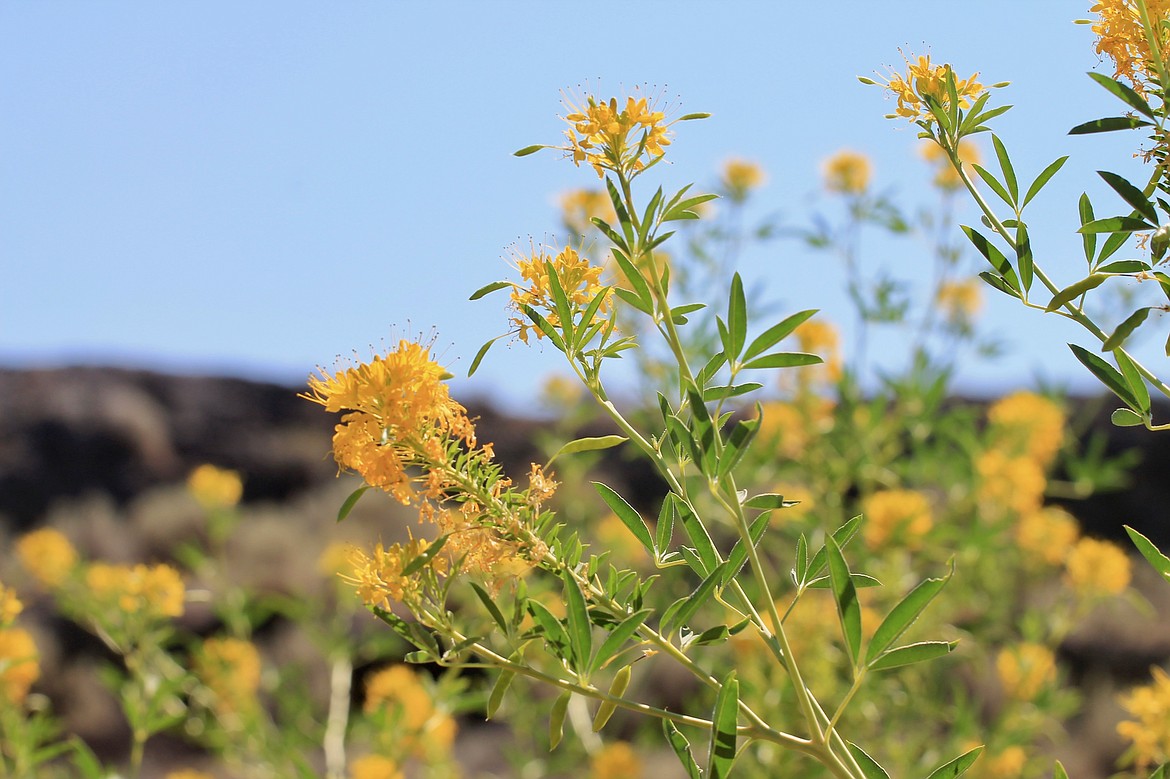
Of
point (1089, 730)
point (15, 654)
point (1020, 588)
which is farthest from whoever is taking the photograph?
point (1089, 730)

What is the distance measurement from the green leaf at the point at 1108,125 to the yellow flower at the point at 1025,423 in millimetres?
2578

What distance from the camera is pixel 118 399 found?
14.2 metres

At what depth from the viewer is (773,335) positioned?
0.90 meters

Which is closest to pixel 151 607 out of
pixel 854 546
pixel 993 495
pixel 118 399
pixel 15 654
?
pixel 15 654

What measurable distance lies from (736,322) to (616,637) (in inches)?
11.5

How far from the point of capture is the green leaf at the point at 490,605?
86 cm

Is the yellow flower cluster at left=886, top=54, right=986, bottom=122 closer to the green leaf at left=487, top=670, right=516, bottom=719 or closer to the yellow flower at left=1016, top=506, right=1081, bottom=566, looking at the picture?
the green leaf at left=487, top=670, right=516, bottom=719

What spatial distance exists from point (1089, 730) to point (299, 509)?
9.06 meters

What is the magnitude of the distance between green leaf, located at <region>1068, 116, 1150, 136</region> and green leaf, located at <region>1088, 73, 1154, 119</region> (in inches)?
1.2

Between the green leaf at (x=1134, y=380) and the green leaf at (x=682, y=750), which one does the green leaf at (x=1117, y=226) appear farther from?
the green leaf at (x=682, y=750)

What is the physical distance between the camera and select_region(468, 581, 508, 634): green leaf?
861mm

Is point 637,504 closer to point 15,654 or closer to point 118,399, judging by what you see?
point 118,399

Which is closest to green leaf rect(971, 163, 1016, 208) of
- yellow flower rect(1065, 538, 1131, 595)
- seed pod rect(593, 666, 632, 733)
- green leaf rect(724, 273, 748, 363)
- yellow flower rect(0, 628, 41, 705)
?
green leaf rect(724, 273, 748, 363)

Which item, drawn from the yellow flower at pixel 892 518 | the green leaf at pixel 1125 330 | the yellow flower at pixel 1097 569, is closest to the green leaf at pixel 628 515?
the green leaf at pixel 1125 330
